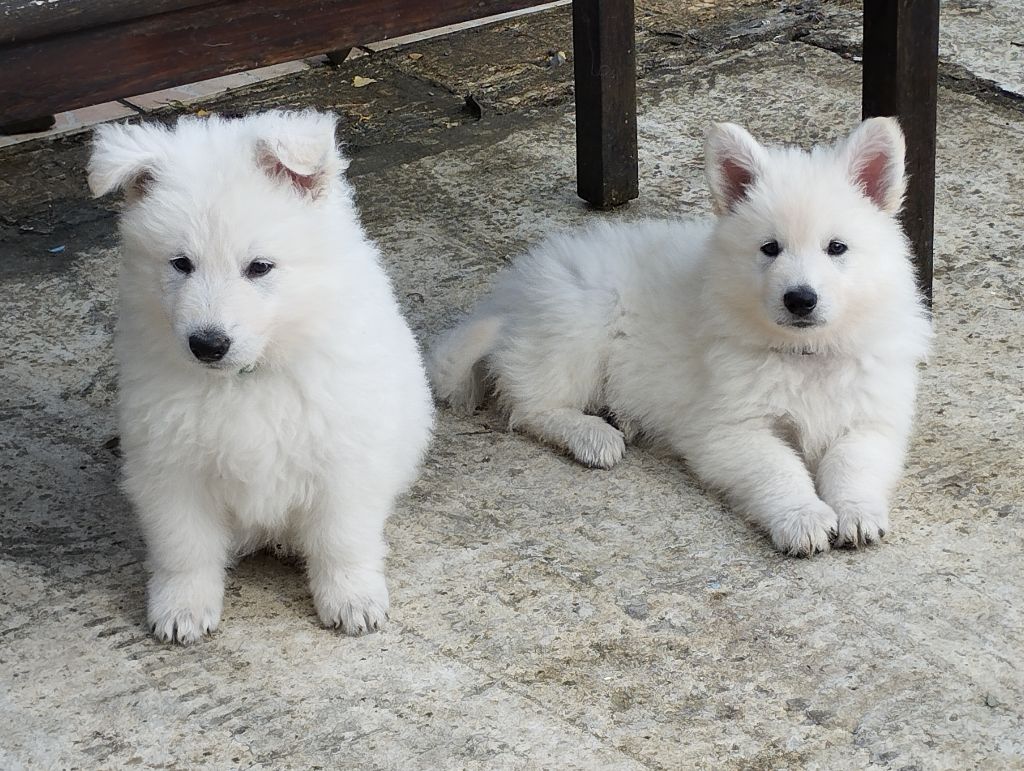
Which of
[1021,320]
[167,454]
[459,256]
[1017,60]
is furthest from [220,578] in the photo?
[1017,60]

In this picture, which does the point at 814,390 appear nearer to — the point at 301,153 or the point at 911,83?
the point at 911,83

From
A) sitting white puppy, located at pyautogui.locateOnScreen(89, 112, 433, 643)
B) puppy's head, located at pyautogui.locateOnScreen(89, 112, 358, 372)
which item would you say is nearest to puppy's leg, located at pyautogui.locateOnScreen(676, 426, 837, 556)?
sitting white puppy, located at pyautogui.locateOnScreen(89, 112, 433, 643)

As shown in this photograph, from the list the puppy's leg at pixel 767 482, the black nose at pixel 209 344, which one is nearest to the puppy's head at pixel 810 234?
the puppy's leg at pixel 767 482

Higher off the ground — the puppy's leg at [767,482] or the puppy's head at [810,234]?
the puppy's head at [810,234]

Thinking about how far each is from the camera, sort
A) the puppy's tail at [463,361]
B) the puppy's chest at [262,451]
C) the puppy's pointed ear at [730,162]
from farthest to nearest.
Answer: the puppy's tail at [463,361] → the puppy's pointed ear at [730,162] → the puppy's chest at [262,451]

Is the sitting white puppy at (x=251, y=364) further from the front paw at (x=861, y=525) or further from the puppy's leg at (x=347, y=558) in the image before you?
the front paw at (x=861, y=525)

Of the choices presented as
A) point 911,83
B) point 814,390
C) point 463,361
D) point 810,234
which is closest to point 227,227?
point 463,361
